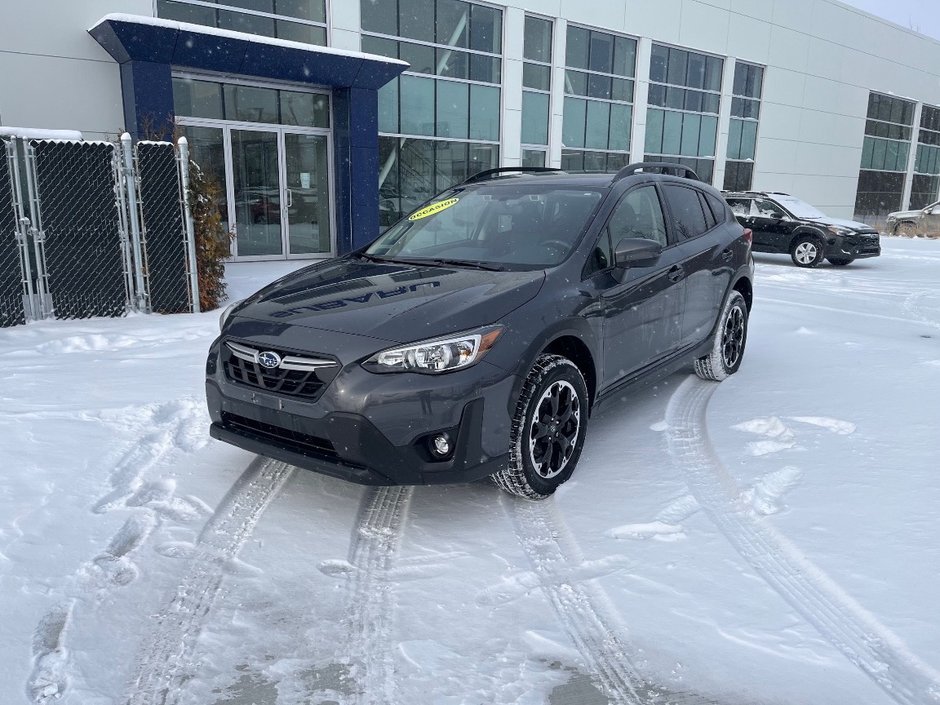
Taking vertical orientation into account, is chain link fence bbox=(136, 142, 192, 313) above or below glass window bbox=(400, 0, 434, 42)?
below

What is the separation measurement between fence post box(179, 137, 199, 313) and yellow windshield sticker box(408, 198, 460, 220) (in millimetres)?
4315

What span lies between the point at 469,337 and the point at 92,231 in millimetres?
6570

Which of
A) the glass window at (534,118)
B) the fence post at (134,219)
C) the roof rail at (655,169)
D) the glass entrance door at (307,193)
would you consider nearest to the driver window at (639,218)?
the roof rail at (655,169)

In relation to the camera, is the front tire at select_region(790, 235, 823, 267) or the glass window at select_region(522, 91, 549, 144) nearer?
the front tire at select_region(790, 235, 823, 267)

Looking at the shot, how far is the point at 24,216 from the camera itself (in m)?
7.72

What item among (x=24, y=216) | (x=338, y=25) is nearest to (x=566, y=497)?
(x=24, y=216)

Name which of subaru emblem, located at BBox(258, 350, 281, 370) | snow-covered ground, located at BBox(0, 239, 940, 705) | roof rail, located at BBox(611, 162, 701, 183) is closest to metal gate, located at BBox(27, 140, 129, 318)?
snow-covered ground, located at BBox(0, 239, 940, 705)

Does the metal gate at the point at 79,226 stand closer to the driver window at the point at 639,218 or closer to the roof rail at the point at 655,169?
the roof rail at the point at 655,169

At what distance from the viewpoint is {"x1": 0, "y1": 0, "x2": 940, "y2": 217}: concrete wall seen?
11195 mm

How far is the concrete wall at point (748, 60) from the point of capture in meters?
11.2

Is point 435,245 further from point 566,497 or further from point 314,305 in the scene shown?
point 566,497

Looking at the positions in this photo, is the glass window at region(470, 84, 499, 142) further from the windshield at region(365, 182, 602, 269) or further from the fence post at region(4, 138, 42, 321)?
the windshield at region(365, 182, 602, 269)

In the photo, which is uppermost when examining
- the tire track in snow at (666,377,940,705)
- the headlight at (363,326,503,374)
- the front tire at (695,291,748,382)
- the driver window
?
the driver window

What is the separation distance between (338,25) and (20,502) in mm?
13197
